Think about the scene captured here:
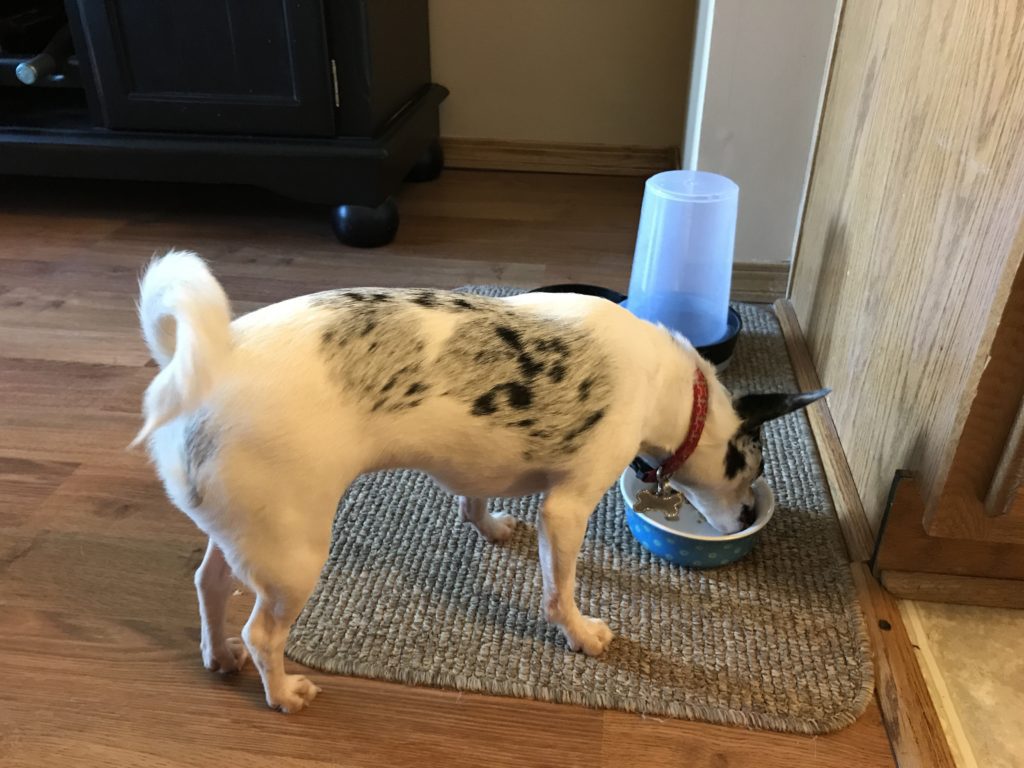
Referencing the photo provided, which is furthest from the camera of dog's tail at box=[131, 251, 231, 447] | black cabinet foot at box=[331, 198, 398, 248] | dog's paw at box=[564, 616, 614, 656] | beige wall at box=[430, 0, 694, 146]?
beige wall at box=[430, 0, 694, 146]

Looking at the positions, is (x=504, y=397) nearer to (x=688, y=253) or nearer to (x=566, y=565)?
(x=566, y=565)

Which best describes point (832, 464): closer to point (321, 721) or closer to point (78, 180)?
point (321, 721)

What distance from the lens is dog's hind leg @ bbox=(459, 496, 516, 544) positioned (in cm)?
127

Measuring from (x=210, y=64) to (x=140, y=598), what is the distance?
1441mm

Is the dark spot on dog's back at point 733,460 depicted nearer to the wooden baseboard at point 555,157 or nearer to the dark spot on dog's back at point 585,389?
the dark spot on dog's back at point 585,389

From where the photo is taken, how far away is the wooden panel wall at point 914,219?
3.15ft

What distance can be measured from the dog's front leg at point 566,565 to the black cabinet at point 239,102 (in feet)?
4.53

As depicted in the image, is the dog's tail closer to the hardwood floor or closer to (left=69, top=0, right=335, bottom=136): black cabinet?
the hardwood floor

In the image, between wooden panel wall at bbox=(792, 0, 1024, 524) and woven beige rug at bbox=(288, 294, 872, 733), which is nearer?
wooden panel wall at bbox=(792, 0, 1024, 524)

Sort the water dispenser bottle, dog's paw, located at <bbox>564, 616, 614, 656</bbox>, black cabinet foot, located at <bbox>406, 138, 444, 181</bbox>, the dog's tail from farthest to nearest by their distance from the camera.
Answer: black cabinet foot, located at <bbox>406, 138, 444, 181</bbox>
the water dispenser bottle
dog's paw, located at <bbox>564, 616, 614, 656</bbox>
the dog's tail

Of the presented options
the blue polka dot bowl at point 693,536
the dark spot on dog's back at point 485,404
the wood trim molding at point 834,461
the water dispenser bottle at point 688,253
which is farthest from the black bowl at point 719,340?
the dark spot on dog's back at point 485,404

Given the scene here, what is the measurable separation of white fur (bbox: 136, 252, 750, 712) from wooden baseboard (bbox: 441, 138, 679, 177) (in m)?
1.84

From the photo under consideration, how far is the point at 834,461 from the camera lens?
1.43 m

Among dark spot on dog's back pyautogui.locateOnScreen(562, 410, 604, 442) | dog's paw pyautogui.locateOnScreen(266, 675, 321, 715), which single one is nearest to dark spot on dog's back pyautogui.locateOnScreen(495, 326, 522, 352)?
dark spot on dog's back pyautogui.locateOnScreen(562, 410, 604, 442)
